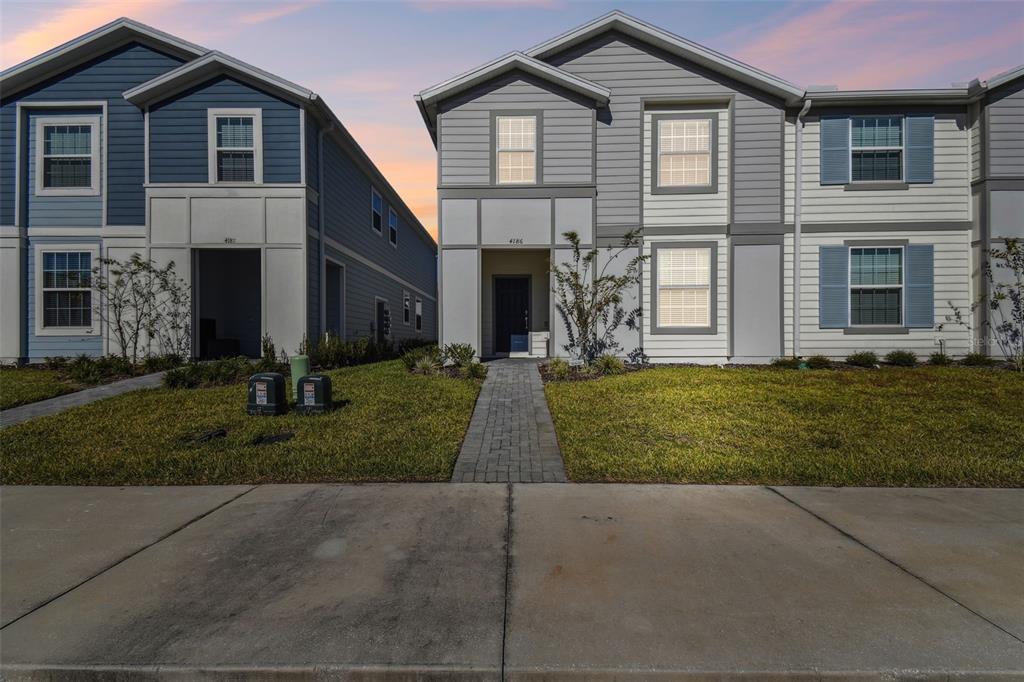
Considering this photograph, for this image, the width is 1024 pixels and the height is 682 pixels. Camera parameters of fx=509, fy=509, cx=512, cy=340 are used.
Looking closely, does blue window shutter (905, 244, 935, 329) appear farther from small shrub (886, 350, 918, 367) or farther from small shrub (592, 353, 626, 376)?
small shrub (592, 353, 626, 376)

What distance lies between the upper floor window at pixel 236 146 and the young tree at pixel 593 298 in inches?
320

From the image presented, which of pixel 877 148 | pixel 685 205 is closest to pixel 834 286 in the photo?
pixel 877 148

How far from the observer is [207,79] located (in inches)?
507

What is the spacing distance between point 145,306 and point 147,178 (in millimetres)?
3235

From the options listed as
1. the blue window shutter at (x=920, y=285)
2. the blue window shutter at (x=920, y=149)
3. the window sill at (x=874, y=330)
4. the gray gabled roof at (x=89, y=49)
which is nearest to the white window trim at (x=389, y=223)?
the gray gabled roof at (x=89, y=49)

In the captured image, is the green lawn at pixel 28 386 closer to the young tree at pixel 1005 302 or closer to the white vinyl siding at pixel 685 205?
the white vinyl siding at pixel 685 205

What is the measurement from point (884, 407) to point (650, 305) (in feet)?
18.3

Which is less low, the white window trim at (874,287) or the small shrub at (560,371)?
the white window trim at (874,287)

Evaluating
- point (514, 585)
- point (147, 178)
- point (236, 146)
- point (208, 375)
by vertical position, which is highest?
point (236, 146)

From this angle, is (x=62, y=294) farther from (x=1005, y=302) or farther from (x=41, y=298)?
(x=1005, y=302)

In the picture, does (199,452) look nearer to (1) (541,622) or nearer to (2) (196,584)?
(2) (196,584)

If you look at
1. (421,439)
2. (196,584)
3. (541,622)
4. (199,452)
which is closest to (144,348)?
(199,452)

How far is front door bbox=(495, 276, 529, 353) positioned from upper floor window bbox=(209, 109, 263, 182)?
278 inches

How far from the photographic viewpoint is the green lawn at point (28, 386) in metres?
8.91
